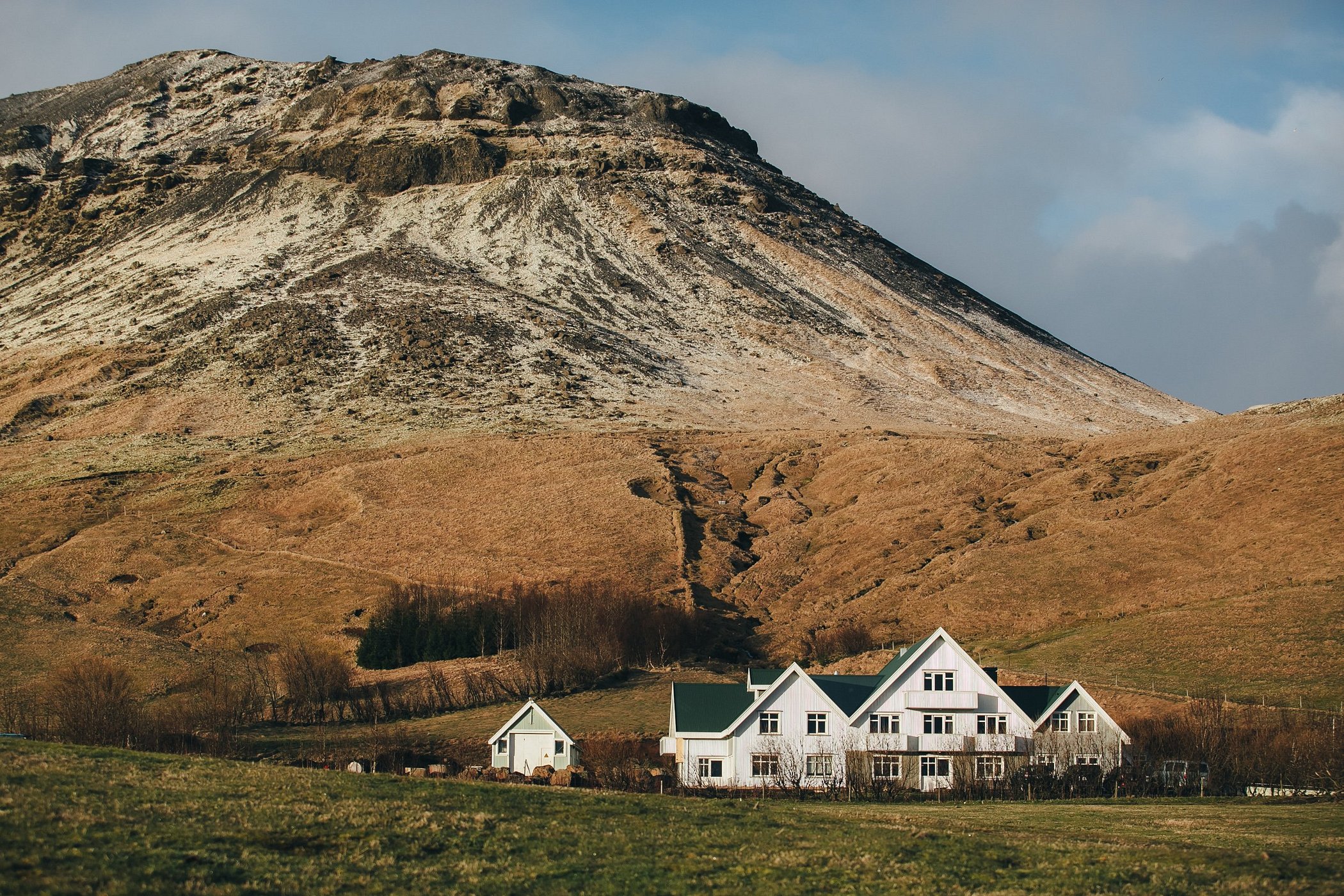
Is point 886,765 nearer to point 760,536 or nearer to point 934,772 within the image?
point 934,772

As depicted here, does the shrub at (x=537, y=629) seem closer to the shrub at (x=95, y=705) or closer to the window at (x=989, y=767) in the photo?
the shrub at (x=95, y=705)

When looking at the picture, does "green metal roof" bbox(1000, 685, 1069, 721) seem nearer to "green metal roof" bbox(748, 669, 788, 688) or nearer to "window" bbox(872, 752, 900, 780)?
"window" bbox(872, 752, 900, 780)

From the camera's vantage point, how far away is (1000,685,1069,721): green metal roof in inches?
1973

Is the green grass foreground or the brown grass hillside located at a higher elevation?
the brown grass hillside

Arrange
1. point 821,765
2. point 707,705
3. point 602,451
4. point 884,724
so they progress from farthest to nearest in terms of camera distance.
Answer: point 602,451 < point 707,705 < point 884,724 < point 821,765

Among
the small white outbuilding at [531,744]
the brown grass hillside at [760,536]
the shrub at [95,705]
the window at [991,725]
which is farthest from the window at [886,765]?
the shrub at [95,705]

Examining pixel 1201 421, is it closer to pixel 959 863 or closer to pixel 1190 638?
pixel 1190 638

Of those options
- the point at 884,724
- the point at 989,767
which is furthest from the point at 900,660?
the point at 989,767

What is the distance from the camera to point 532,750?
51125 millimetres

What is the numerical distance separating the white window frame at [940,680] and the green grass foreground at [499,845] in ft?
68.1

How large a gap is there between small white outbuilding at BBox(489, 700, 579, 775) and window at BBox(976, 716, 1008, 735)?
1546 centimetres

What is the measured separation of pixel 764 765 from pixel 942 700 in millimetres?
7229

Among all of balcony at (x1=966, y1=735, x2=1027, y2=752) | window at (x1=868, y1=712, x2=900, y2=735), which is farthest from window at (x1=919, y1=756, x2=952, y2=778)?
window at (x1=868, y1=712, x2=900, y2=735)

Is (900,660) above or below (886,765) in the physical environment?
above
